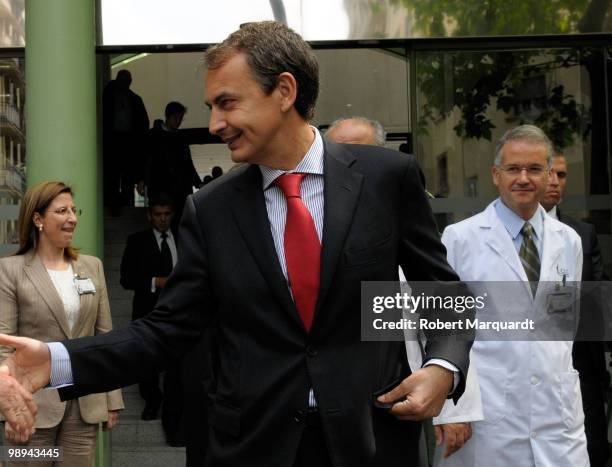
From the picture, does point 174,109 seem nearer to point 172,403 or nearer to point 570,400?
point 172,403

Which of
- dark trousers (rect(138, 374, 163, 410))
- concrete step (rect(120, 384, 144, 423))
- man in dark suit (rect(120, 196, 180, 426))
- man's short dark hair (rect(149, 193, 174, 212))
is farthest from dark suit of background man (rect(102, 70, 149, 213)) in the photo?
dark trousers (rect(138, 374, 163, 410))

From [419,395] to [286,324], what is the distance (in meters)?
0.42

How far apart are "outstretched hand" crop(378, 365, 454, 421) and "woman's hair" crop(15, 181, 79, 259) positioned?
4.47 metres

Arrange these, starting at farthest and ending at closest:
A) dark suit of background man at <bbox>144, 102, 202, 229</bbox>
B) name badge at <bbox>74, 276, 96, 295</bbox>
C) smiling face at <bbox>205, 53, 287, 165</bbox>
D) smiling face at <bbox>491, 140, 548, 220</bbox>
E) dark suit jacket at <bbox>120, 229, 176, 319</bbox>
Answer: dark suit of background man at <bbox>144, 102, 202, 229</bbox>
dark suit jacket at <bbox>120, 229, 176, 319</bbox>
name badge at <bbox>74, 276, 96, 295</bbox>
smiling face at <bbox>491, 140, 548, 220</bbox>
smiling face at <bbox>205, 53, 287, 165</bbox>

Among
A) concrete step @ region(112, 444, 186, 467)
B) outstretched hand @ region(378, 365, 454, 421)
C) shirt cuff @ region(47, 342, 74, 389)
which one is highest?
shirt cuff @ region(47, 342, 74, 389)

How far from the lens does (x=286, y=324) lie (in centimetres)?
313

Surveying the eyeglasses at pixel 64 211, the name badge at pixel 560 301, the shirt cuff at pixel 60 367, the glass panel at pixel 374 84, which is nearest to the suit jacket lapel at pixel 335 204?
the shirt cuff at pixel 60 367

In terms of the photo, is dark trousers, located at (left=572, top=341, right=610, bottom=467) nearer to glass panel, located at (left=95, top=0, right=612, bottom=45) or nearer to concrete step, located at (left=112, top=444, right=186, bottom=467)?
glass panel, located at (left=95, top=0, right=612, bottom=45)

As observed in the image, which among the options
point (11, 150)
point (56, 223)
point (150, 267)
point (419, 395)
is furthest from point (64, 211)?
point (419, 395)

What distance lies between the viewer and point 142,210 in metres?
13.4

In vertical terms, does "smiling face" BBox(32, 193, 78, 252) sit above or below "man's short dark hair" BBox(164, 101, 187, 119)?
below

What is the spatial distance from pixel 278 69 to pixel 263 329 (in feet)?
2.50

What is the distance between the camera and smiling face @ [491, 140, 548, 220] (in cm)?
545

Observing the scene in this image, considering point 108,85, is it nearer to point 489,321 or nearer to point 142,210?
point 142,210
